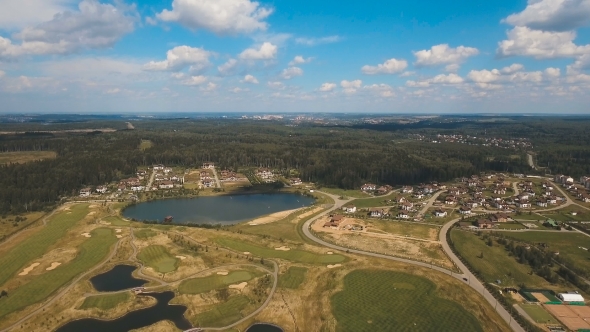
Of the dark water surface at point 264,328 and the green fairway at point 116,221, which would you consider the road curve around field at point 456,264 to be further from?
the green fairway at point 116,221

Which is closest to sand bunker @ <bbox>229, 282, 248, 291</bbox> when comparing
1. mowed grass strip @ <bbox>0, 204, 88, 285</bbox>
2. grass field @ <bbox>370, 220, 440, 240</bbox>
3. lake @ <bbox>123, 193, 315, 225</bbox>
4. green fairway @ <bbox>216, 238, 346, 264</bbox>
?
green fairway @ <bbox>216, 238, 346, 264</bbox>

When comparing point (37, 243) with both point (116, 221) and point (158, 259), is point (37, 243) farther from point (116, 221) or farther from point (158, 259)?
point (158, 259)

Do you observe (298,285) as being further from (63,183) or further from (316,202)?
(63,183)

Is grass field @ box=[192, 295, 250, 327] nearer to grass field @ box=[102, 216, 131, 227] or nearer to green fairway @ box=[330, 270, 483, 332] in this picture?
green fairway @ box=[330, 270, 483, 332]

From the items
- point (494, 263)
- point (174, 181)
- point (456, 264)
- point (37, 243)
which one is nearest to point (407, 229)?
point (456, 264)

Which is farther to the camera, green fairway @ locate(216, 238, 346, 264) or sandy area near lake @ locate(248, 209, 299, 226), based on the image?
sandy area near lake @ locate(248, 209, 299, 226)

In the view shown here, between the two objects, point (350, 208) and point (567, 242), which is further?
point (350, 208)
